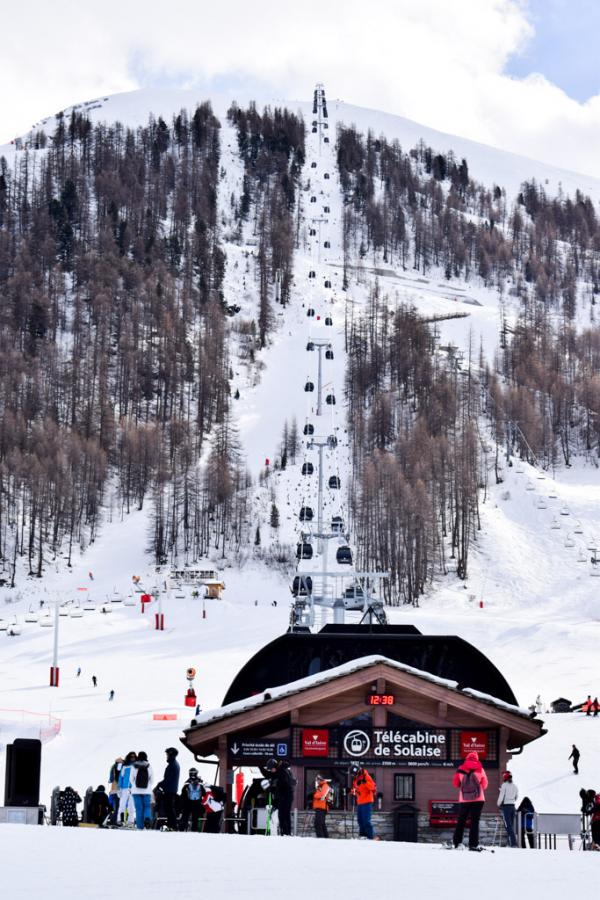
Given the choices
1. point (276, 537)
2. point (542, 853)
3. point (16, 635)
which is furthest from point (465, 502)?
point (542, 853)

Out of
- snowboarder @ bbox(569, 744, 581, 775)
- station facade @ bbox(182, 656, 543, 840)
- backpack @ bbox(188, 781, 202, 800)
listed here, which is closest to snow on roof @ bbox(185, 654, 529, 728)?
station facade @ bbox(182, 656, 543, 840)

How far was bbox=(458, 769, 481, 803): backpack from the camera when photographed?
1351cm

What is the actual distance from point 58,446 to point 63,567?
12.9 metres

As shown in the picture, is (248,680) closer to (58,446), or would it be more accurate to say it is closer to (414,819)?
(414,819)

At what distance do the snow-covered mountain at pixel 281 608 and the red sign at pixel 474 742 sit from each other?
750 centimetres

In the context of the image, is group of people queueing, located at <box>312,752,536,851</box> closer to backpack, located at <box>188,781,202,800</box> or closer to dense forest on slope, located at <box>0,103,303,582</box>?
backpack, located at <box>188,781,202,800</box>

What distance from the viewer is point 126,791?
16469mm

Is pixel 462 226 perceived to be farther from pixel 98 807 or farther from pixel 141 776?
pixel 141 776

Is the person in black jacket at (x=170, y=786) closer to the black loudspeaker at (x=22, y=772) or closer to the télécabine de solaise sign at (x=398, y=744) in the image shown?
the black loudspeaker at (x=22, y=772)

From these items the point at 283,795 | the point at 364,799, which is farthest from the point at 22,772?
the point at 364,799

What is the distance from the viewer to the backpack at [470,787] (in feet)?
44.3

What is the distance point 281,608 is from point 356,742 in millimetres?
47048

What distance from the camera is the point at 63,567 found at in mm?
82938

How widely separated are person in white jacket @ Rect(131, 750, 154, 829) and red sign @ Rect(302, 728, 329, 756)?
9.84 feet
